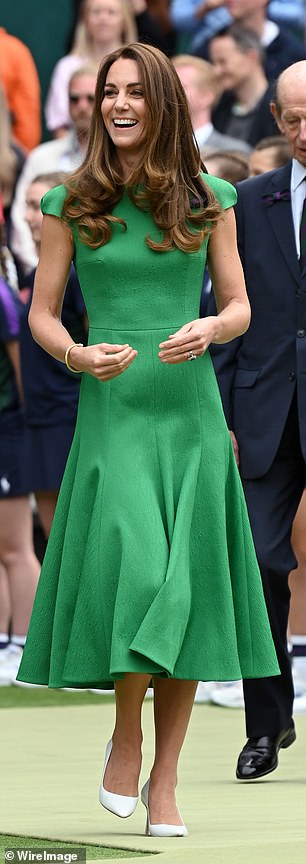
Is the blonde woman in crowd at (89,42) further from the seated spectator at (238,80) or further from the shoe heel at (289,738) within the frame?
the shoe heel at (289,738)

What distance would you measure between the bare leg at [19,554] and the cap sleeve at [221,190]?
429cm

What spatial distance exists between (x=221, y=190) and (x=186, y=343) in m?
0.54

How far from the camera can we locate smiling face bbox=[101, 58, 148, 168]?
4859 mm

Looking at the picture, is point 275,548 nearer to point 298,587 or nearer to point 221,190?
point 221,190

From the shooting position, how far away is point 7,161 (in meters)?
11.1

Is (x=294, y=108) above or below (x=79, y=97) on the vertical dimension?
above

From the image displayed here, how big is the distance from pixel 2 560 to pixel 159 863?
5032 mm

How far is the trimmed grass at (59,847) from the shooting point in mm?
4500

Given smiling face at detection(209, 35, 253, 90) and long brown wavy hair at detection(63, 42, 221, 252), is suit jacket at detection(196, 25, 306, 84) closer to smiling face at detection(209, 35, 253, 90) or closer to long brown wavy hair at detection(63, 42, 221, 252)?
smiling face at detection(209, 35, 253, 90)

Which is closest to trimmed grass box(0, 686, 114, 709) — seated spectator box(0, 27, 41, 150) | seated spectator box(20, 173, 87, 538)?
seated spectator box(20, 173, 87, 538)

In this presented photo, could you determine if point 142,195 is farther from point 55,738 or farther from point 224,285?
point 55,738

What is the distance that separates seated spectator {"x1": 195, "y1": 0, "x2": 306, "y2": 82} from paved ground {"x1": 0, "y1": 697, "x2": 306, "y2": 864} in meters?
4.58

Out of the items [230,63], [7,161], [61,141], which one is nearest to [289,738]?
[7,161]

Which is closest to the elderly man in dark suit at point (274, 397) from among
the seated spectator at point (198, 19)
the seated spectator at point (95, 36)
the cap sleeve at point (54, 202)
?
the cap sleeve at point (54, 202)
